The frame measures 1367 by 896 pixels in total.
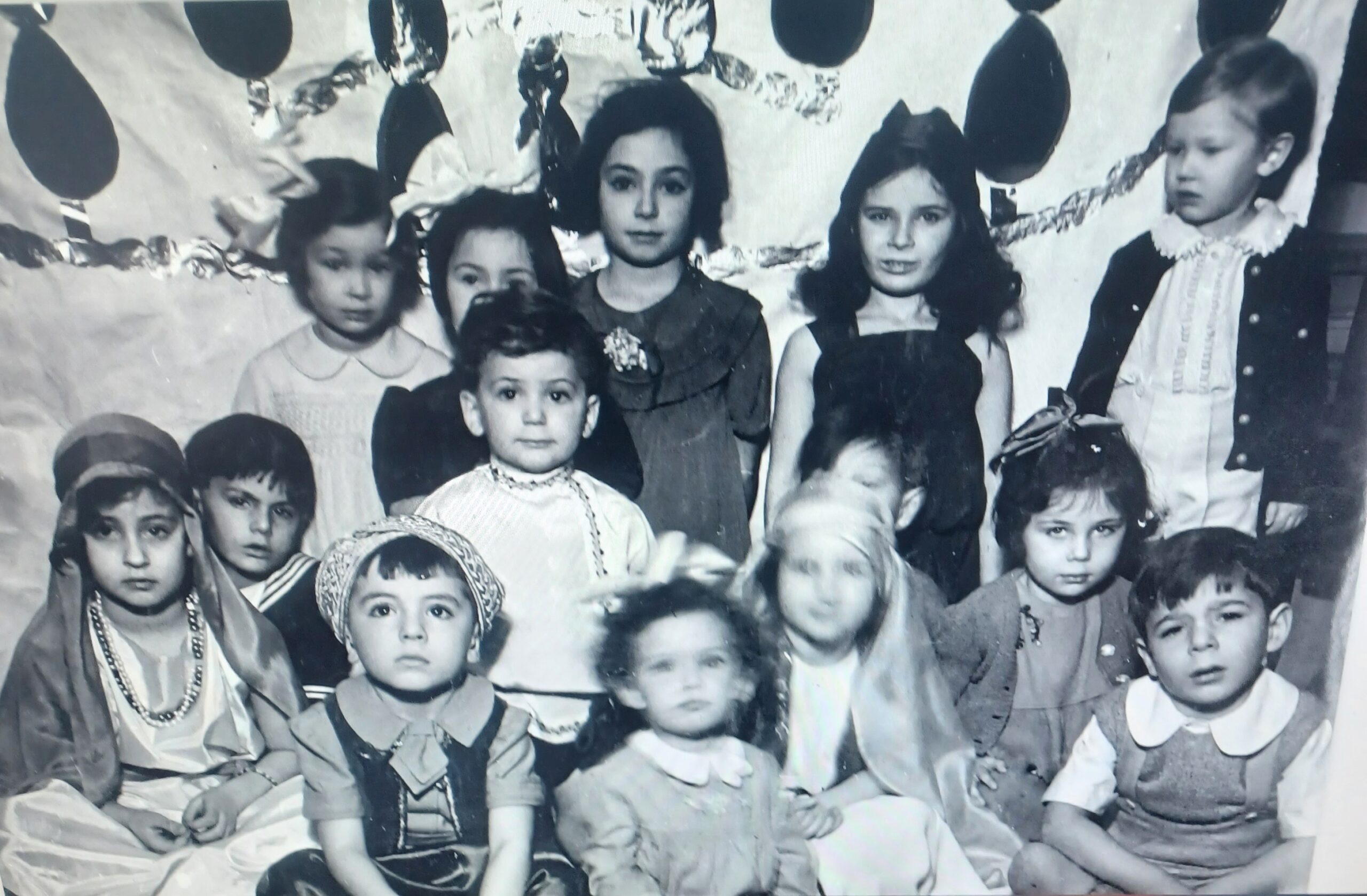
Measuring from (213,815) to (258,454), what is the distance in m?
0.41

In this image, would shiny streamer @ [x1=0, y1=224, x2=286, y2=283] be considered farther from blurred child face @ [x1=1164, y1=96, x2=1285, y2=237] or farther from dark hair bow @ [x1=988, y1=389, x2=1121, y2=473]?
blurred child face @ [x1=1164, y1=96, x2=1285, y2=237]

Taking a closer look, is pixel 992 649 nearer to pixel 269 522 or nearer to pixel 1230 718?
pixel 1230 718

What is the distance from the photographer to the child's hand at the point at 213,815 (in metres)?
1.07

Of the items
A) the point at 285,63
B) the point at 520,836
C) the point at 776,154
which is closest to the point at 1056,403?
the point at 776,154

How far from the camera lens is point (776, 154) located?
986 millimetres

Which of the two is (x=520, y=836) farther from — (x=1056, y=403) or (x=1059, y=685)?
(x=1056, y=403)

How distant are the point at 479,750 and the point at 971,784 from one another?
54 centimetres

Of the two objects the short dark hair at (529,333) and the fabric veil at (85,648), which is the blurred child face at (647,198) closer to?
the short dark hair at (529,333)

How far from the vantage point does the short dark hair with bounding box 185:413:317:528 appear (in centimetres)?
102

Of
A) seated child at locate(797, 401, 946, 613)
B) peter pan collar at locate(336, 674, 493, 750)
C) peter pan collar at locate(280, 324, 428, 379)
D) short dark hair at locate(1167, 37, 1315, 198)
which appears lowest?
peter pan collar at locate(336, 674, 493, 750)

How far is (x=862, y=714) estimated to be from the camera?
41.6 inches

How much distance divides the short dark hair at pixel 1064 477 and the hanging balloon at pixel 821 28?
17.9 inches

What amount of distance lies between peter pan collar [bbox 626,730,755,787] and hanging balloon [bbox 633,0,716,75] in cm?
69

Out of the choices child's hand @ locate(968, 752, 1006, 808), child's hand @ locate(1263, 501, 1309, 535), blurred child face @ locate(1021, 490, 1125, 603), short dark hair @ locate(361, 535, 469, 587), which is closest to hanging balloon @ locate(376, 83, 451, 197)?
short dark hair @ locate(361, 535, 469, 587)
